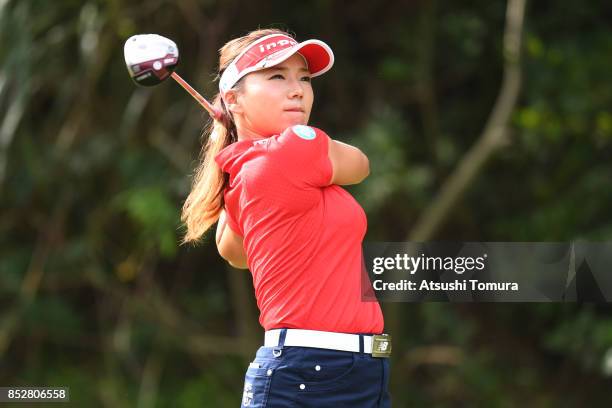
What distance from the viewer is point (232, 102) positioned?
2762 millimetres

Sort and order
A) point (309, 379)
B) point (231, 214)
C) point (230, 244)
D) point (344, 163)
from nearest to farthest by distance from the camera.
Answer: point (309, 379), point (344, 163), point (231, 214), point (230, 244)

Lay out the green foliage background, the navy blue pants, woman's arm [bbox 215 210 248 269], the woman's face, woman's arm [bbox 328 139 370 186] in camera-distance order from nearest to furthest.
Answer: the navy blue pants < woman's arm [bbox 328 139 370 186] < the woman's face < woman's arm [bbox 215 210 248 269] < the green foliage background

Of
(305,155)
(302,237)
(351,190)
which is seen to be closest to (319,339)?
(302,237)

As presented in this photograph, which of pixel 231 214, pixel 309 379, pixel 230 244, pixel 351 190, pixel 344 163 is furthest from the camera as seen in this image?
pixel 351 190

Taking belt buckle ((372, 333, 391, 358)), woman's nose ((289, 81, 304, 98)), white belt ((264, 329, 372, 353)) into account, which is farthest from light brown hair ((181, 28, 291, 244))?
belt buckle ((372, 333, 391, 358))

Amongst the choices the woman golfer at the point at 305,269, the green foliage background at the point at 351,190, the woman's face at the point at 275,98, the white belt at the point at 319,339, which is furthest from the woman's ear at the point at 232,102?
the green foliage background at the point at 351,190

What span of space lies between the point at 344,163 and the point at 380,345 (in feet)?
1.42

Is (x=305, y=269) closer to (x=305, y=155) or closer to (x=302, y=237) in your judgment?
(x=302, y=237)

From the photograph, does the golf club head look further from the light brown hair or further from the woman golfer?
the woman golfer

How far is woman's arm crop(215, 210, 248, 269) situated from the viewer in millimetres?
2770

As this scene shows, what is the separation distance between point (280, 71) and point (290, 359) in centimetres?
72

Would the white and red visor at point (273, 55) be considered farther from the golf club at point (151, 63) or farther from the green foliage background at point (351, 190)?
the green foliage background at point (351, 190)

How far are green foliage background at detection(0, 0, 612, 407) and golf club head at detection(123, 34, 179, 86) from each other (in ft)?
13.6

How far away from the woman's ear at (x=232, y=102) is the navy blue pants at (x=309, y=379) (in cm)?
63
